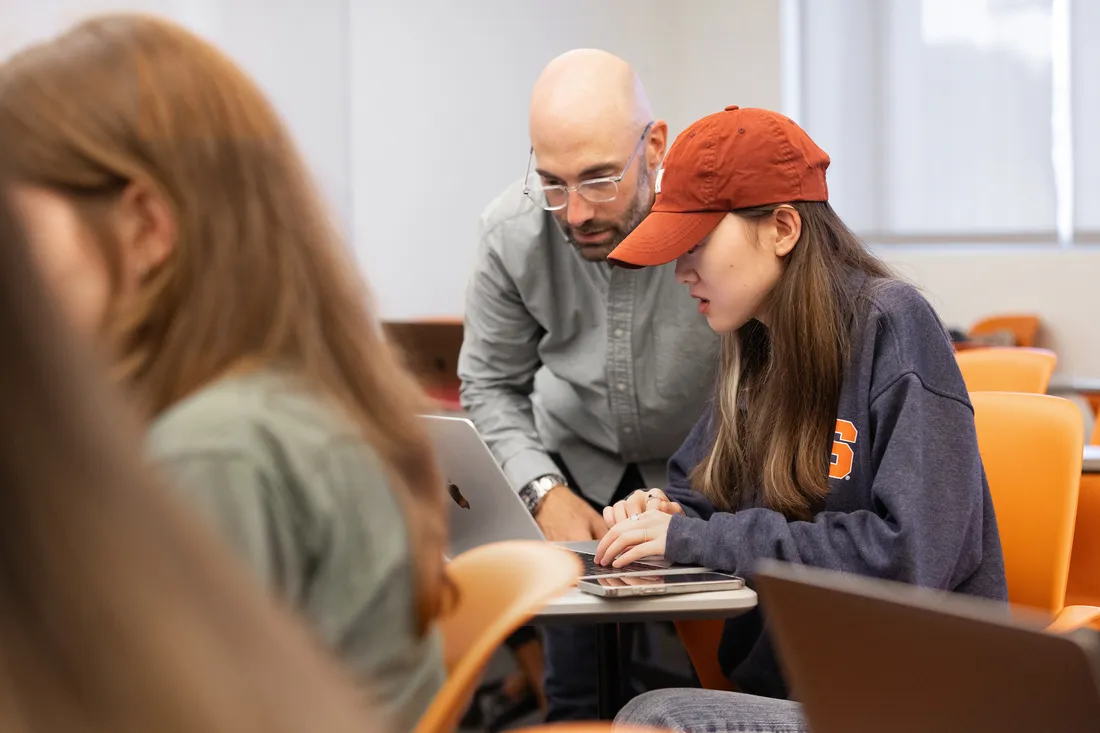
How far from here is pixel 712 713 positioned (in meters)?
1.61

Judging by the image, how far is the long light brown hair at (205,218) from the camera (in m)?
0.97

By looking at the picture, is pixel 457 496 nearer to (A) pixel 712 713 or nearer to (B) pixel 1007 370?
(A) pixel 712 713

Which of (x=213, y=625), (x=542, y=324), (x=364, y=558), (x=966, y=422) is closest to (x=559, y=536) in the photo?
(x=542, y=324)

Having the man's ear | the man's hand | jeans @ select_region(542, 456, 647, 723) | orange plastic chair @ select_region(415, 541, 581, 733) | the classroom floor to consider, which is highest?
the man's ear

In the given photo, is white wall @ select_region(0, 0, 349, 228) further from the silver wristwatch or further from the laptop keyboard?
the laptop keyboard

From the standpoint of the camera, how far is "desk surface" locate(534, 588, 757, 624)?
4.96ft

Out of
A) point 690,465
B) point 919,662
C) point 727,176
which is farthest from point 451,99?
point 919,662

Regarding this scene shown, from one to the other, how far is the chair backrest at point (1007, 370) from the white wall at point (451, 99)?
2543 mm

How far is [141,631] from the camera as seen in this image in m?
0.32

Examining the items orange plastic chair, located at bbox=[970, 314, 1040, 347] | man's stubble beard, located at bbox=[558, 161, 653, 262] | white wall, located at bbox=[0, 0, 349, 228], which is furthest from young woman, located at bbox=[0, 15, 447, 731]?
orange plastic chair, located at bbox=[970, 314, 1040, 347]

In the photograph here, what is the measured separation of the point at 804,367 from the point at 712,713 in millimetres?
505

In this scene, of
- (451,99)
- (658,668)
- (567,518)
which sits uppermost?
(451,99)

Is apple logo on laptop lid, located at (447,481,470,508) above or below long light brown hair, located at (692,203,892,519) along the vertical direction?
below

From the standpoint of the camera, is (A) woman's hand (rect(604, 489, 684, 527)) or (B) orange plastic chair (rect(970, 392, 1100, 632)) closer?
(B) orange plastic chair (rect(970, 392, 1100, 632))
